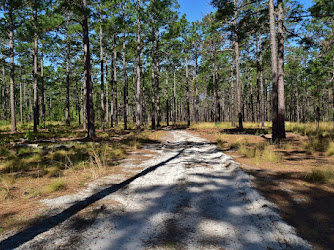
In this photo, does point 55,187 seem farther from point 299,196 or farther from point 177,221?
point 299,196

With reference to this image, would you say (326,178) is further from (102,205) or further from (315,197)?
(102,205)

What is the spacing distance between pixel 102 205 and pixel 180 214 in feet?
4.21

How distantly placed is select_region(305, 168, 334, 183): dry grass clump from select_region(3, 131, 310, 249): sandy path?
129 cm

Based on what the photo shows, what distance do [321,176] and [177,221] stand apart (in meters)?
3.38

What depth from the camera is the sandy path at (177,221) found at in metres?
2.07

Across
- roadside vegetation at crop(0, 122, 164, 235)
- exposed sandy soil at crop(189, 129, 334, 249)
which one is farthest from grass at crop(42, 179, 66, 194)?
exposed sandy soil at crop(189, 129, 334, 249)

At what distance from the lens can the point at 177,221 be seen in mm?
2572

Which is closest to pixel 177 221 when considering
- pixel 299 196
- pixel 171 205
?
pixel 171 205

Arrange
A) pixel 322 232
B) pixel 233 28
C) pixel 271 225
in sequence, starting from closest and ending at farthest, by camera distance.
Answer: pixel 322 232 → pixel 271 225 → pixel 233 28

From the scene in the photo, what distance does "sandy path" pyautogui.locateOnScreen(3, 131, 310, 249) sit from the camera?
6.80 ft

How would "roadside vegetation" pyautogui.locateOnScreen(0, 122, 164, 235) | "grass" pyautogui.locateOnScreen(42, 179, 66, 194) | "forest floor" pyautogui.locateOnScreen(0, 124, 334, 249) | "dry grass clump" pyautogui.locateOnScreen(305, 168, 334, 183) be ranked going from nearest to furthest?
"forest floor" pyautogui.locateOnScreen(0, 124, 334, 249)
"roadside vegetation" pyautogui.locateOnScreen(0, 122, 164, 235)
"grass" pyautogui.locateOnScreen(42, 179, 66, 194)
"dry grass clump" pyautogui.locateOnScreen(305, 168, 334, 183)

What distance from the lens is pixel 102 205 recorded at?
3010 mm

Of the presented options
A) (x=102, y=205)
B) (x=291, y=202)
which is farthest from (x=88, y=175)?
(x=291, y=202)

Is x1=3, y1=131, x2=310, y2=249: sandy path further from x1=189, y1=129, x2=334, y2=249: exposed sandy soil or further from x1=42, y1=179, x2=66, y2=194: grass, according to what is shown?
x1=42, y1=179, x2=66, y2=194: grass
